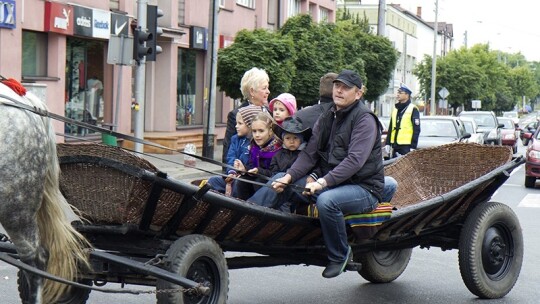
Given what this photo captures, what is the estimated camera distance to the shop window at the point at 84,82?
25.0m

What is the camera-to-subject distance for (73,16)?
23594 millimetres

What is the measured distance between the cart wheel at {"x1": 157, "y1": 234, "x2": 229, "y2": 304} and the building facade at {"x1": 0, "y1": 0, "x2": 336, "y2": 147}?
12.2 meters

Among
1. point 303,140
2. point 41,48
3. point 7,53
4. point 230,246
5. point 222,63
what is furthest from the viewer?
point 222,63

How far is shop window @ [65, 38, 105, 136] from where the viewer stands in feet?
82.0

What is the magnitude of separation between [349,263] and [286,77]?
2068 centimetres

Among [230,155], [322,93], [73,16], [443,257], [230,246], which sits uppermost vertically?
[73,16]

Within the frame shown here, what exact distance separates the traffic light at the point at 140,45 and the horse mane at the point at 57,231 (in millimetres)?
12745

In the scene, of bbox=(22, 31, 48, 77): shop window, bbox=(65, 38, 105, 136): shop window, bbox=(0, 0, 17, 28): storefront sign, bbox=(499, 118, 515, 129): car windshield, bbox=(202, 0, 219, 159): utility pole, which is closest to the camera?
bbox=(0, 0, 17, 28): storefront sign

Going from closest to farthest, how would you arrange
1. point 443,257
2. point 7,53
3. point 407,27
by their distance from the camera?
point 443,257 → point 7,53 → point 407,27

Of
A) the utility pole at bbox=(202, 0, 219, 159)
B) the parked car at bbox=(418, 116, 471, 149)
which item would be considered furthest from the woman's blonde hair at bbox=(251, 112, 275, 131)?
the utility pole at bbox=(202, 0, 219, 159)

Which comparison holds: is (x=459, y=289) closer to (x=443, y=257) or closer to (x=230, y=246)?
(x=443, y=257)

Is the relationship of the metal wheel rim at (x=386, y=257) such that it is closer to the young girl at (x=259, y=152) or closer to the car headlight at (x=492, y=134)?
the young girl at (x=259, y=152)

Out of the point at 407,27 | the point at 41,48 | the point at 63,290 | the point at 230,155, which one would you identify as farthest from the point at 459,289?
the point at 407,27

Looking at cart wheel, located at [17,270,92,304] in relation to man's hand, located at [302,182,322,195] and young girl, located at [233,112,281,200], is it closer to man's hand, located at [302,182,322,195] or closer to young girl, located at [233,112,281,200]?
young girl, located at [233,112,281,200]
